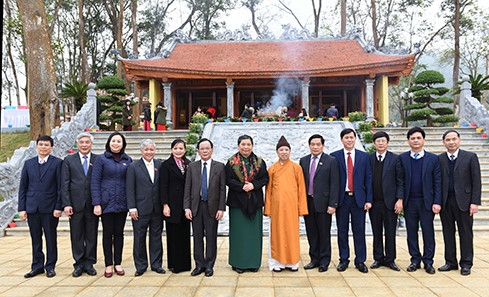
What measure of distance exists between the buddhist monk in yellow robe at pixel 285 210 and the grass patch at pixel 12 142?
45.2ft

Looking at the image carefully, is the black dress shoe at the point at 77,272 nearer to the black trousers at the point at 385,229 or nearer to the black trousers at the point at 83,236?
the black trousers at the point at 83,236

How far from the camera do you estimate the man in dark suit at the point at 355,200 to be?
4.36 m

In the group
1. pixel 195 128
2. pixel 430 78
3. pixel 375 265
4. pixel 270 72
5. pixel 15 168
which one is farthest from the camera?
pixel 270 72

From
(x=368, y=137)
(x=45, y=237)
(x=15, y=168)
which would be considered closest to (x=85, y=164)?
(x=45, y=237)

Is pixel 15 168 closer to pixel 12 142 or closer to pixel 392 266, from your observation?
pixel 392 266

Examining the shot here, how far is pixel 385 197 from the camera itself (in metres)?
4.36

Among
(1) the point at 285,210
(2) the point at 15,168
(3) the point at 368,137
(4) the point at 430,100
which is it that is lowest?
(1) the point at 285,210

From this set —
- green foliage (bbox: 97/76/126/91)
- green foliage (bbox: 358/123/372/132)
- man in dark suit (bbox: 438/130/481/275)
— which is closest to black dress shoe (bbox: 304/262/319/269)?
man in dark suit (bbox: 438/130/481/275)

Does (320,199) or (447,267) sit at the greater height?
(320,199)

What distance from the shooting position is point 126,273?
4344 millimetres

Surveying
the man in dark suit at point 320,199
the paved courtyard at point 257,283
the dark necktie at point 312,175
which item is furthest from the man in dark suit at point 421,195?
the dark necktie at point 312,175

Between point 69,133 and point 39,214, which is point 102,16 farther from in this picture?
point 39,214

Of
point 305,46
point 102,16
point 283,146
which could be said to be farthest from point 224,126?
point 102,16

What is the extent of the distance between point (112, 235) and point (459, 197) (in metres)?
3.76
